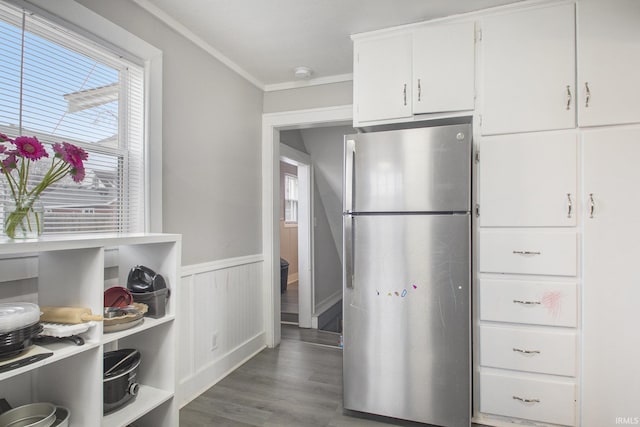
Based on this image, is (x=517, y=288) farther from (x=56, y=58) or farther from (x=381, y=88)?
(x=56, y=58)

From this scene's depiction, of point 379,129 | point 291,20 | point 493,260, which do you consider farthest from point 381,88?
point 493,260

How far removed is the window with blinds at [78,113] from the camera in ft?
4.66

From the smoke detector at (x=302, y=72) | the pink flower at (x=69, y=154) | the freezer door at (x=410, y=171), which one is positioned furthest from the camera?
the smoke detector at (x=302, y=72)

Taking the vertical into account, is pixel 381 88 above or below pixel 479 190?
above

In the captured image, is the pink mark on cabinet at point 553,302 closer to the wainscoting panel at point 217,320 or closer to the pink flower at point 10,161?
the wainscoting panel at point 217,320

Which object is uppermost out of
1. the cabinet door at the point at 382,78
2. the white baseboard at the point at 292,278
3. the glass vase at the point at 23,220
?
the cabinet door at the point at 382,78

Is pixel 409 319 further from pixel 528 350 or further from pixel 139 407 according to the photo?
pixel 139 407

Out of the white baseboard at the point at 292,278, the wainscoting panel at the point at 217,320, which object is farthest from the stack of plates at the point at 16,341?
the white baseboard at the point at 292,278

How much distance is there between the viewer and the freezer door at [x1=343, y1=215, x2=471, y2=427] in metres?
1.87

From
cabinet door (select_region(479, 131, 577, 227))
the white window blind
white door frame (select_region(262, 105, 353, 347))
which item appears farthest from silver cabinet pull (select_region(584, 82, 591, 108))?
the white window blind

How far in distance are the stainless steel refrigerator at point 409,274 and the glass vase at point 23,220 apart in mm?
1429

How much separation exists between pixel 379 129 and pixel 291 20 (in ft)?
2.99

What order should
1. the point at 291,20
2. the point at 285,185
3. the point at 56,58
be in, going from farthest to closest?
the point at 285,185 < the point at 291,20 < the point at 56,58

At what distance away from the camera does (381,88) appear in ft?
7.40
